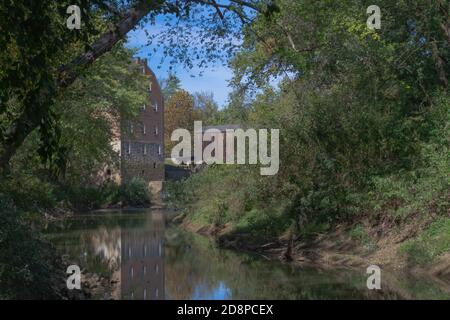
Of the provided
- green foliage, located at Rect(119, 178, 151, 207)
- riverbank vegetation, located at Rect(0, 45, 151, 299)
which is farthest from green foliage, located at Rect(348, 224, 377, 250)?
green foliage, located at Rect(119, 178, 151, 207)

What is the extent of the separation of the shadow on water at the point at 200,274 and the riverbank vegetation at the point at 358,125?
2251mm

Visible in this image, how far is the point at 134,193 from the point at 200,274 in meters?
35.9

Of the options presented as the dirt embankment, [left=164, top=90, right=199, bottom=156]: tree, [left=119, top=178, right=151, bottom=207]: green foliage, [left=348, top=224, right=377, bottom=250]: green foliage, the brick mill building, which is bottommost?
the dirt embankment

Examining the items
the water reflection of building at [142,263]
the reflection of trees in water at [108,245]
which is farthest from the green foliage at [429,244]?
the reflection of trees in water at [108,245]

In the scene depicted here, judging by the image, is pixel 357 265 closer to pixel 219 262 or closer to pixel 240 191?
pixel 219 262

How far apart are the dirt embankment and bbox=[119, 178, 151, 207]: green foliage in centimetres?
2941

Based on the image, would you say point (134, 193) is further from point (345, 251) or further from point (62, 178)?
point (345, 251)

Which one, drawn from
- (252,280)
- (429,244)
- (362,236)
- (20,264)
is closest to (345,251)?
(362,236)

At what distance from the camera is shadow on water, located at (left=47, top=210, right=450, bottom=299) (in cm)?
1384

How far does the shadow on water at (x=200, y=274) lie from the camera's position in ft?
45.4

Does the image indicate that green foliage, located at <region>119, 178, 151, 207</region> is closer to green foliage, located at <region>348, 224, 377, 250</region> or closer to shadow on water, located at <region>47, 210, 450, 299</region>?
shadow on water, located at <region>47, 210, 450, 299</region>

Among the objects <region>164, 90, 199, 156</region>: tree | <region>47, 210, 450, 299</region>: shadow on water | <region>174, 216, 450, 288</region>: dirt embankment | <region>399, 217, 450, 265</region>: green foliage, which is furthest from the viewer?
<region>164, 90, 199, 156</region>: tree

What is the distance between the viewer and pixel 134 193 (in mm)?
52531
